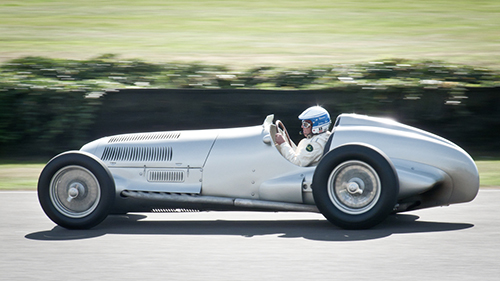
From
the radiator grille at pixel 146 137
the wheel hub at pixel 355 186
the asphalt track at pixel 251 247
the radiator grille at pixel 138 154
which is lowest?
the asphalt track at pixel 251 247

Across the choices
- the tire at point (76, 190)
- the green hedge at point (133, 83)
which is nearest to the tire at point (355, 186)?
the tire at point (76, 190)

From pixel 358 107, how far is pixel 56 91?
4933mm

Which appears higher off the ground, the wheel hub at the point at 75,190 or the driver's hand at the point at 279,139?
the driver's hand at the point at 279,139

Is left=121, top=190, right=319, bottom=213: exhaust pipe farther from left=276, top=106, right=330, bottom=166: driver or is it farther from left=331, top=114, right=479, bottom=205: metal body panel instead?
left=331, top=114, right=479, bottom=205: metal body panel

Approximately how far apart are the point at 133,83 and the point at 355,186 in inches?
286

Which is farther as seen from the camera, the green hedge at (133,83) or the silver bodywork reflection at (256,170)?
the green hedge at (133,83)

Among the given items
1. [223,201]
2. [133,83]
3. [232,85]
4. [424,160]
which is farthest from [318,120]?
[133,83]

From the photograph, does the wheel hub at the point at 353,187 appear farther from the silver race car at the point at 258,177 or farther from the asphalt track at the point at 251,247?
the asphalt track at the point at 251,247

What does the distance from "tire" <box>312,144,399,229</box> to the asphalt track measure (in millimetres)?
154

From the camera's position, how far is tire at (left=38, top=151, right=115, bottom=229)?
19.4 feet

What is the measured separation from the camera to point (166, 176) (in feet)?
20.2

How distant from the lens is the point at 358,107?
1084cm

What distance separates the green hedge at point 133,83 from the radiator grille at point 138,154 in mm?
4540

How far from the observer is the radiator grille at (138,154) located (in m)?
6.21
